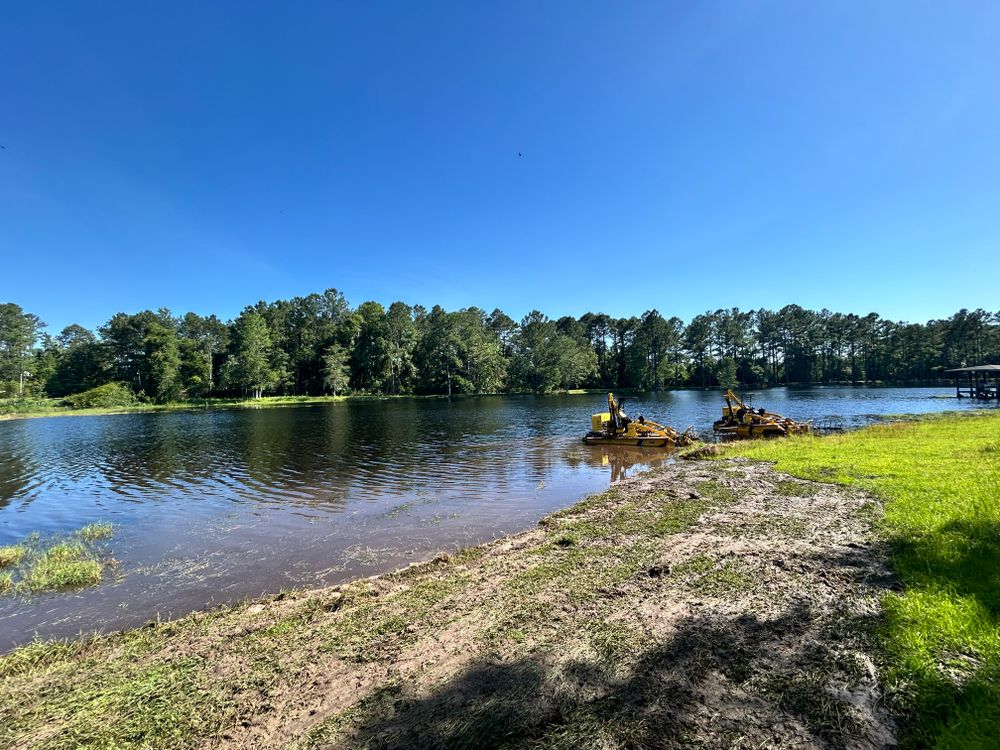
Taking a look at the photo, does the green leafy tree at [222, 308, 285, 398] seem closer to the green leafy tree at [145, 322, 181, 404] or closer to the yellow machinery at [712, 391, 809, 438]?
the green leafy tree at [145, 322, 181, 404]

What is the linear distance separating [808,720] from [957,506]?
23.4 feet

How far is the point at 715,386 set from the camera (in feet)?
366

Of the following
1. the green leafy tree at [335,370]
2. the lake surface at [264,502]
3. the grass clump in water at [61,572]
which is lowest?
the lake surface at [264,502]

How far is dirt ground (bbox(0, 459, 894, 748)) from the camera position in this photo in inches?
137

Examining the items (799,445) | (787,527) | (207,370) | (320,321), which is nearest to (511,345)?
(320,321)

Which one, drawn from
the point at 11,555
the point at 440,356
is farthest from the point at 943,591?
the point at 440,356

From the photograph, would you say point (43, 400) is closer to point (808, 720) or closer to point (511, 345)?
point (511, 345)

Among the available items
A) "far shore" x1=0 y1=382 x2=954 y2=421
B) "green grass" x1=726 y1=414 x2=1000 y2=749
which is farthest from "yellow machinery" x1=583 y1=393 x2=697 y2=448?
"far shore" x1=0 y1=382 x2=954 y2=421

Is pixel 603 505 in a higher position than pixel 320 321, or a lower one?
lower

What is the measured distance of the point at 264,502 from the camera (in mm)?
15016

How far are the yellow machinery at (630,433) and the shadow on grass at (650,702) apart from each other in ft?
67.0

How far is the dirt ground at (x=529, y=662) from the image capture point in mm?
3488

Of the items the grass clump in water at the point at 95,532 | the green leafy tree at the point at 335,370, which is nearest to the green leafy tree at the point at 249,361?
the green leafy tree at the point at 335,370

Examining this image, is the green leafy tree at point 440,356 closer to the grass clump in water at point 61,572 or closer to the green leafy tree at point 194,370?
the green leafy tree at point 194,370
